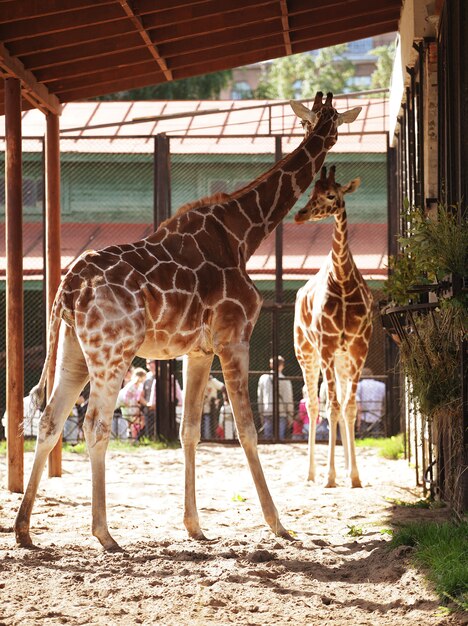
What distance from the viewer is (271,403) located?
591 inches

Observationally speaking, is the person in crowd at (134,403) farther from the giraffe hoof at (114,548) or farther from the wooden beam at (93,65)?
the giraffe hoof at (114,548)

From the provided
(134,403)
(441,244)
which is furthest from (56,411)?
(134,403)

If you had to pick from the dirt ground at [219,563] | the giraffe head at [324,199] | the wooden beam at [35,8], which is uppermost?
the wooden beam at [35,8]

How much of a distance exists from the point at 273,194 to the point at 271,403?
7.42 metres

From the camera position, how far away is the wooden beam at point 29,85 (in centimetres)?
884

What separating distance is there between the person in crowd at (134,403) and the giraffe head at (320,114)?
7610 millimetres

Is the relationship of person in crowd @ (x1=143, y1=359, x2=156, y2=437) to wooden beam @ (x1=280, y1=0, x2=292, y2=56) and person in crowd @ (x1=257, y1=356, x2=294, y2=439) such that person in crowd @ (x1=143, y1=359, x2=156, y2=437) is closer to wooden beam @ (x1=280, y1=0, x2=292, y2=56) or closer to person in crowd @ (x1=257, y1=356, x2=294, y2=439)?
person in crowd @ (x1=257, y1=356, x2=294, y2=439)

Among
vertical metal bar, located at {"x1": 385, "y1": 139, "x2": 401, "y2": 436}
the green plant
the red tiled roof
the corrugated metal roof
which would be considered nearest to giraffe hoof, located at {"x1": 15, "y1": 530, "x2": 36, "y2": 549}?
the green plant

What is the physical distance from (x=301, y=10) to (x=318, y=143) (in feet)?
6.77

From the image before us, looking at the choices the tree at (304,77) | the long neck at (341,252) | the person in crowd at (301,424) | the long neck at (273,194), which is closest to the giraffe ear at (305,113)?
the long neck at (273,194)

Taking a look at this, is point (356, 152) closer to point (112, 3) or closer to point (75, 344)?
point (112, 3)

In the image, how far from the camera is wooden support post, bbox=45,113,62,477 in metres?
10.6

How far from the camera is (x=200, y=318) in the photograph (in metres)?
7.18

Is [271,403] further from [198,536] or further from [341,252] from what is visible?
[198,536]
